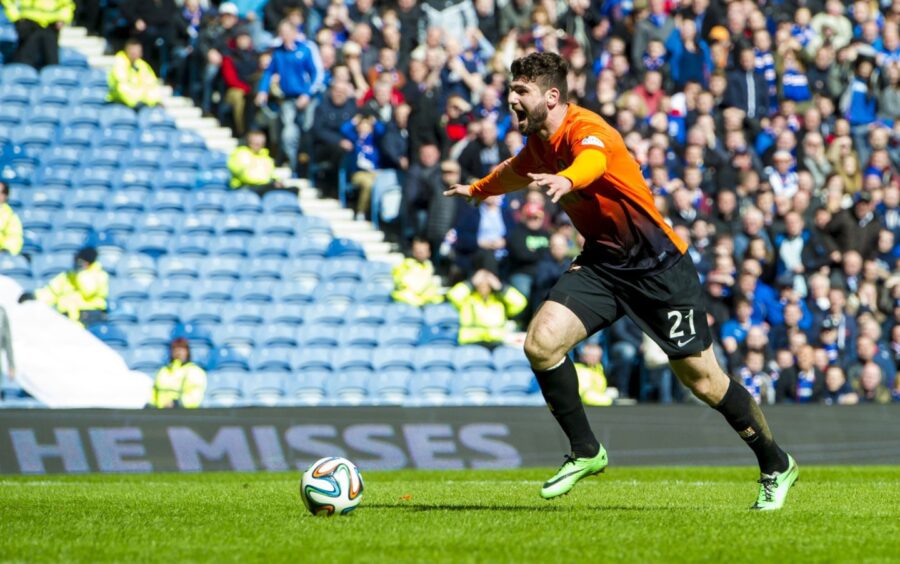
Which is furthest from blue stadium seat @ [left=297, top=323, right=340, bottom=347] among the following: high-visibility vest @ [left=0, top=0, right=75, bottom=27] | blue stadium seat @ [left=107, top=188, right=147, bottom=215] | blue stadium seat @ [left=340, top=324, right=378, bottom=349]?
high-visibility vest @ [left=0, top=0, right=75, bottom=27]

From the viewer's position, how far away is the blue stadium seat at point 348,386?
17.3 meters

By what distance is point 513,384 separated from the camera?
58.2ft

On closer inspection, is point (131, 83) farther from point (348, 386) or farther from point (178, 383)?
point (348, 386)

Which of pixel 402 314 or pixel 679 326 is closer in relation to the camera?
pixel 679 326

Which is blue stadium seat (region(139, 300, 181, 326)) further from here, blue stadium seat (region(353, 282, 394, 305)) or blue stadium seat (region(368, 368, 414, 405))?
blue stadium seat (region(368, 368, 414, 405))

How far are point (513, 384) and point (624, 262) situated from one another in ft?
31.0

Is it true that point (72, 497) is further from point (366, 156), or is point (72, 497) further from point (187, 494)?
point (366, 156)

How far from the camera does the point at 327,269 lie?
19188 millimetres

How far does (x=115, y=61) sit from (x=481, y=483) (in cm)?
1182

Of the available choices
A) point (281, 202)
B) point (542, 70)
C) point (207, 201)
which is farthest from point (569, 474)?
point (207, 201)

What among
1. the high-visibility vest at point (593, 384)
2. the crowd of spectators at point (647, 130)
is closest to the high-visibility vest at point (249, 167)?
the crowd of spectators at point (647, 130)

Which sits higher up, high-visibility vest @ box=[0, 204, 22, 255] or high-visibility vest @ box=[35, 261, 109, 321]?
high-visibility vest @ box=[0, 204, 22, 255]

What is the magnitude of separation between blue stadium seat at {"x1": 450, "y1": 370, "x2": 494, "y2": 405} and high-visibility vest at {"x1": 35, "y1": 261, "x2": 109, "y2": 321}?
4352 mm

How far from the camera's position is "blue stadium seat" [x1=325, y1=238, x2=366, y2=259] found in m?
19.5
